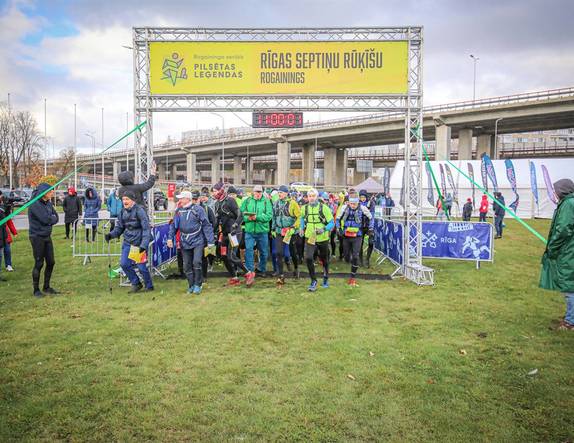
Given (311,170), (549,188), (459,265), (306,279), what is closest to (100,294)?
(306,279)

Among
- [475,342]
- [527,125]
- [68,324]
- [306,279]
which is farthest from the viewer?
[527,125]

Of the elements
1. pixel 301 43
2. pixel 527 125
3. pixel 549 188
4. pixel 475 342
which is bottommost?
pixel 475 342

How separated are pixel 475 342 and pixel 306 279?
4.72 m

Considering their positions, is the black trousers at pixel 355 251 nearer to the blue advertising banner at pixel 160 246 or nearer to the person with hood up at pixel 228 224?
the person with hood up at pixel 228 224

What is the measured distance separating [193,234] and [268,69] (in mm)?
4758

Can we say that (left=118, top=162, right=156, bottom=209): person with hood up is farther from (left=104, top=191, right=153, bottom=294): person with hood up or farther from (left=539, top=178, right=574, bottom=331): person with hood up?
(left=539, top=178, right=574, bottom=331): person with hood up

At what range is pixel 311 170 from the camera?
6494 cm

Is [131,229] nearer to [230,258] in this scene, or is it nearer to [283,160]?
[230,258]

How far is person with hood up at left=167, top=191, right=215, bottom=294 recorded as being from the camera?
8219 millimetres

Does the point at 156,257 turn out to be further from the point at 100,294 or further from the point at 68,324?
the point at 68,324

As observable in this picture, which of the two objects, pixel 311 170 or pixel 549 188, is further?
pixel 311 170

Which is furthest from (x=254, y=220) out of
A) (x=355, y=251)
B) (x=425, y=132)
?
(x=425, y=132)

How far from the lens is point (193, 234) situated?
8227mm

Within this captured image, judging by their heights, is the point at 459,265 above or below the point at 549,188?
below
